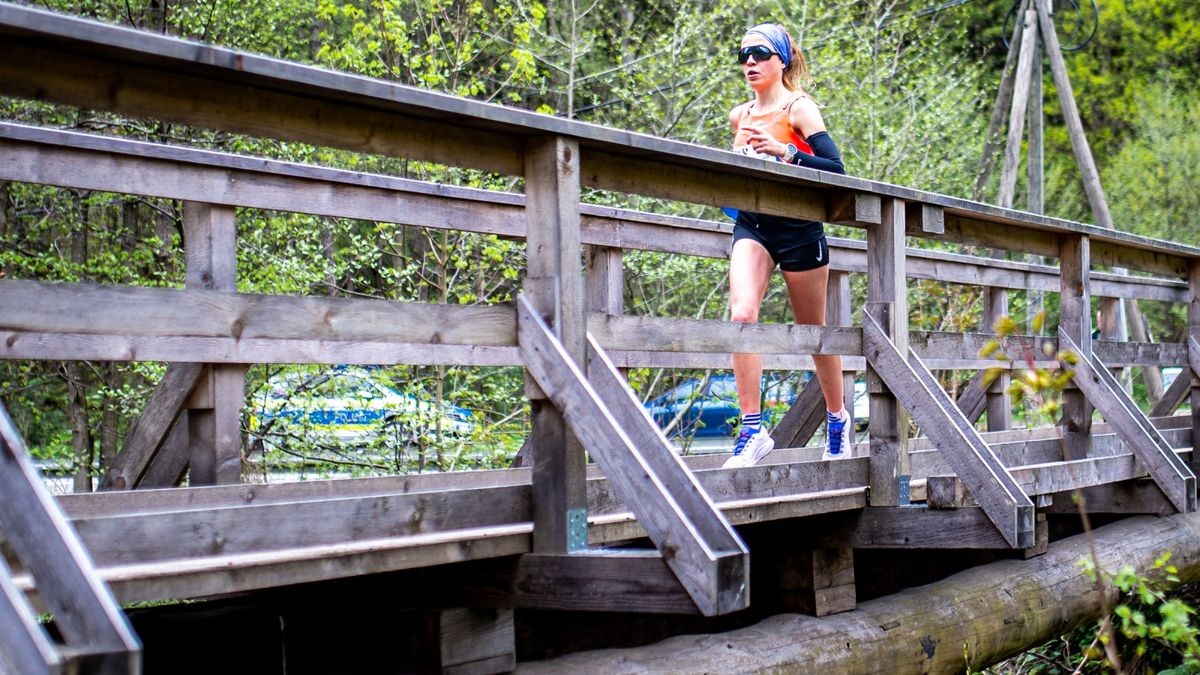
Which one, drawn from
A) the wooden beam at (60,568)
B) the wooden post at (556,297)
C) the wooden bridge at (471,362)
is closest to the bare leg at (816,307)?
the wooden bridge at (471,362)

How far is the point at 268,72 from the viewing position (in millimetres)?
3213

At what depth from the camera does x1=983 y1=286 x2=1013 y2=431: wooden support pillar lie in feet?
29.0

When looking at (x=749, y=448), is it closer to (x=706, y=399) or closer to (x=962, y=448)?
(x=962, y=448)

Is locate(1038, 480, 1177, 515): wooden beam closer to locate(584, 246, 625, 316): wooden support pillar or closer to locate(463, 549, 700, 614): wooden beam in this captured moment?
locate(584, 246, 625, 316): wooden support pillar

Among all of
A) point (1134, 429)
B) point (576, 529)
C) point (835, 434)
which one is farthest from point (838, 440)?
point (576, 529)

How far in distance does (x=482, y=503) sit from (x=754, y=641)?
158 centimetres

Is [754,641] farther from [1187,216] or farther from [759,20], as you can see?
[1187,216]

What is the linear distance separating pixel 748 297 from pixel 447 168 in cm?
507

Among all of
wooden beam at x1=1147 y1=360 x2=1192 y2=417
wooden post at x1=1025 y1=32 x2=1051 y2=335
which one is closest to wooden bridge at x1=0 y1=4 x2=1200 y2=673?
wooden beam at x1=1147 y1=360 x2=1192 y2=417

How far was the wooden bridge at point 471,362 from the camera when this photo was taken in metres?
3.05

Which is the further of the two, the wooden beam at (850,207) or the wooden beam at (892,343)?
the wooden beam at (892,343)

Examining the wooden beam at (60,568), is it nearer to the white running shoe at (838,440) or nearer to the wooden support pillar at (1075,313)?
the white running shoe at (838,440)

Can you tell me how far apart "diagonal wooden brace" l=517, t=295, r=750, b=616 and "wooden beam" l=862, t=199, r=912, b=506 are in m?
1.84

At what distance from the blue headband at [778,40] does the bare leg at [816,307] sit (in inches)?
34.0
